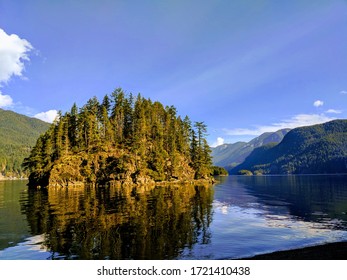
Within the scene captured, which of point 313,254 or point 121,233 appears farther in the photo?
point 121,233

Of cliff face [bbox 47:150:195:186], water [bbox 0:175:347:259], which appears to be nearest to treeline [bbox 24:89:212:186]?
cliff face [bbox 47:150:195:186]

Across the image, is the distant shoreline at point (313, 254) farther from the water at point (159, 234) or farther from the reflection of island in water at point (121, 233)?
the reflection of island in water at point (121, 233)

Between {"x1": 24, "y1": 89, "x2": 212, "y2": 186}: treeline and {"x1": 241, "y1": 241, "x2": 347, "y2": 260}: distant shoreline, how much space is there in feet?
306

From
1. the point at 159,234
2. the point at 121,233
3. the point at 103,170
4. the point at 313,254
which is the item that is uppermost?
the point at 103,170

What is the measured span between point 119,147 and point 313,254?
111 metres

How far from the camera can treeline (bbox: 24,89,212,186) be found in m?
111

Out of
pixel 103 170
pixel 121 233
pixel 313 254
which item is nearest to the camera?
pixel 313 254

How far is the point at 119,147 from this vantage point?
124m

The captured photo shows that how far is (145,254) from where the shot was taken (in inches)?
736

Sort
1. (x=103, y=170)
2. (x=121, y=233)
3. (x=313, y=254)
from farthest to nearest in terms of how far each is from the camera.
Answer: (x=103, y=170)
(x=121, y=233)
(x=313, y=254)

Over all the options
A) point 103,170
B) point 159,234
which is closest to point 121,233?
point 159,234

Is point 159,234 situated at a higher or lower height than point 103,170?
lower

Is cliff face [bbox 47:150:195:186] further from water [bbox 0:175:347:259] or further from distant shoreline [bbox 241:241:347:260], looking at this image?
distant shoreline [bbox 241:241:347:260]

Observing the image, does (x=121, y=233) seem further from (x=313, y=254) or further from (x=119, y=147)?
(x=119, y=147)
